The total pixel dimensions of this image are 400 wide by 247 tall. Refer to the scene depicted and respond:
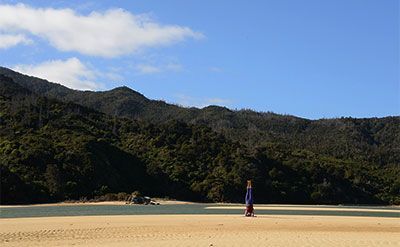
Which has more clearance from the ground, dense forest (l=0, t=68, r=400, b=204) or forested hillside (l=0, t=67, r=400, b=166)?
forested hillside (l=0, t=67, r=400, b=166)

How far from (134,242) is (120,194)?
161 ft

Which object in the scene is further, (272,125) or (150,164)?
(272,125)

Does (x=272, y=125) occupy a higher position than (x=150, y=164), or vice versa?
(x=272, y=125)

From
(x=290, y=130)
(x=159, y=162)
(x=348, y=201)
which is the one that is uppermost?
(x=290, y=130)

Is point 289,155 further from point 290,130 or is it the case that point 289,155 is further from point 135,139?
point 290,130

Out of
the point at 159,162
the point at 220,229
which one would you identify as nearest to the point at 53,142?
the point at 159,162

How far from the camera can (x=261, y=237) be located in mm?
19438

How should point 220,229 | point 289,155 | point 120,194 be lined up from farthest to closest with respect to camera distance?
point 289,155 → point 120,194 → point 220,229

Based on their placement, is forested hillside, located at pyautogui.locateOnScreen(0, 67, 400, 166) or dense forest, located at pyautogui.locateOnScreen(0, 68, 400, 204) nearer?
dense forest, located at pyautogui.locateOnScreen(0, 68, 400, 204)

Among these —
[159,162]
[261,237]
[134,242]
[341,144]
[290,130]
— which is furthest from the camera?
[290,130]

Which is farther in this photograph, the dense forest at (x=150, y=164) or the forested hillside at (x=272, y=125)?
the forested hillside at (x=272, y=125)

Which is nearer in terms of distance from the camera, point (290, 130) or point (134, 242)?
point (134, 242)

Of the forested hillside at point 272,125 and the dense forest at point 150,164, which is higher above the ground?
the forested hillside at point 272,125

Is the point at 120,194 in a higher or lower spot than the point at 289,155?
lower
